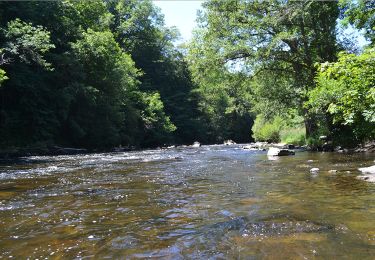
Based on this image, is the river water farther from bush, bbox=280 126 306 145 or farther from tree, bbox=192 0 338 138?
bush, bbox=280 126 306 145

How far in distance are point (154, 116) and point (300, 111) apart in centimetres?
2572

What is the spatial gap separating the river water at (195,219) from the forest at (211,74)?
382 cm

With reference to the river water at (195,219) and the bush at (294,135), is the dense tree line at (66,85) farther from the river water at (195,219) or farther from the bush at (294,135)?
the bush at (294,135)

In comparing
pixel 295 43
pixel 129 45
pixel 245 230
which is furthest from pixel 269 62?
pixel 129 45

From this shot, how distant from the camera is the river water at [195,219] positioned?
148 inches

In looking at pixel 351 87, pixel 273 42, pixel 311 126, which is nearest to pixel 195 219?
pixel 351 87

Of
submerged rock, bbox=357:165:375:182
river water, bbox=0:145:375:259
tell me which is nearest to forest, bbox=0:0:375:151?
submerged rock, bbox=357:165:375:182

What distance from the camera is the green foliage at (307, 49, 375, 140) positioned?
9.37 metres

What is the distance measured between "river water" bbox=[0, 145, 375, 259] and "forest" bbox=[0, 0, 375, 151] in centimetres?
382

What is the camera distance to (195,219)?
511 centimetres

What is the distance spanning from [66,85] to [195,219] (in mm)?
26965

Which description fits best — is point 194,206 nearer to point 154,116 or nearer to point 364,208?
point 364,208

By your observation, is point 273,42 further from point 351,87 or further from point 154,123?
point 154,123

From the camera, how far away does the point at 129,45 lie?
2344 inches
